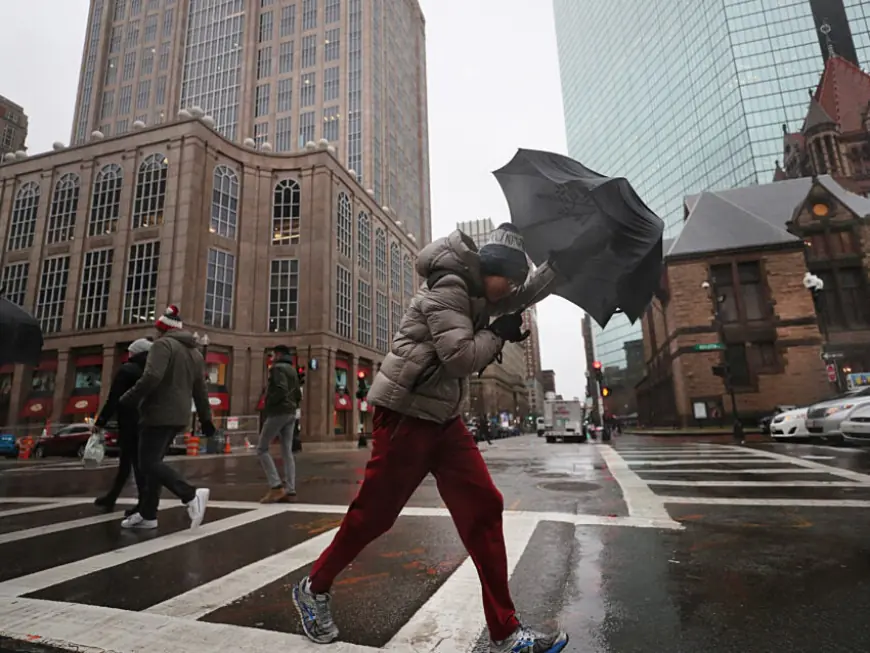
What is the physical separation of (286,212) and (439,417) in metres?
36.7

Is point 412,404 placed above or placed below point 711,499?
above

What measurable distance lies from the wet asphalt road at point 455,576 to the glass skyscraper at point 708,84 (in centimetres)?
8264

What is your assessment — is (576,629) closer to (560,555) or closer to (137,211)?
(560,555)

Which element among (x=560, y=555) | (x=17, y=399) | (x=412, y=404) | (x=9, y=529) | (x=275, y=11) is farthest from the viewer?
(x=275, y=11)

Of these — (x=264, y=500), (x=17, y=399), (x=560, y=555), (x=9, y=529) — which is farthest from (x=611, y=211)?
(x=17, y=399)

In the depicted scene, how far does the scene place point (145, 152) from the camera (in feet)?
110

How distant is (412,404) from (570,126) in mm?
148666

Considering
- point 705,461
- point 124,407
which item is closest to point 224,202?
point 124,407

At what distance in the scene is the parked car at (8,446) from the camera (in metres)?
23.3

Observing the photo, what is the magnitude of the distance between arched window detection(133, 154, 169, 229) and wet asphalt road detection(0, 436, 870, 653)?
104 ft

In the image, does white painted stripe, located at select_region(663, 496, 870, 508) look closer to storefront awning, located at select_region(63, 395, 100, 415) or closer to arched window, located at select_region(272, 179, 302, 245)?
arched window, located at select_region(272, 179, 302, 245)

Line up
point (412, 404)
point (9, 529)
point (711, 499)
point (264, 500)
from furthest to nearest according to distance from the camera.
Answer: point (264, 500), point (711, 499), point (9, 529), point (412, 404)

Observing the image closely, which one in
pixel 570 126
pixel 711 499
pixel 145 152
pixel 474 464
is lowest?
pixel 711 499

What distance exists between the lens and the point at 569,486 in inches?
287
